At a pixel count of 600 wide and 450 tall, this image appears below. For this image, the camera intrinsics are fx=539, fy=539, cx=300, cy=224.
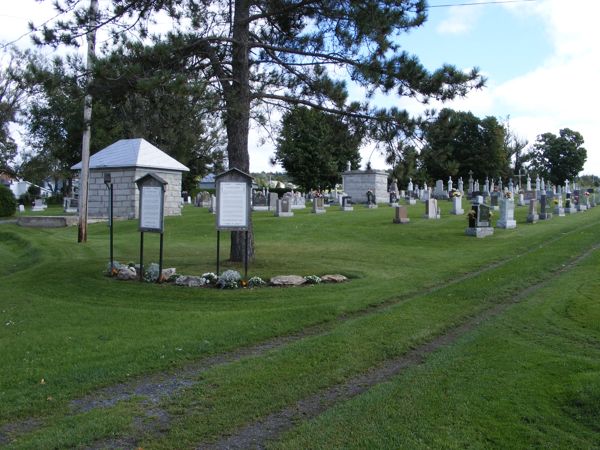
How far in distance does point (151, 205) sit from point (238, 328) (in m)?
4.70

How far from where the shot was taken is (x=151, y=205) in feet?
36.1

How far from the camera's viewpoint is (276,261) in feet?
43.4

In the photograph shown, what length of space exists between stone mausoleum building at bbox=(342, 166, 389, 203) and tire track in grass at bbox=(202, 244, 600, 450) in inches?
1298

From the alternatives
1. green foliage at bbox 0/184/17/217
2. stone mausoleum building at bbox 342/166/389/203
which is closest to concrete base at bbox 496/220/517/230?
stone mausoleum building at bbox 342/166/389/203

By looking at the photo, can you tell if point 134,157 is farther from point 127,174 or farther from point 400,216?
point 400,216

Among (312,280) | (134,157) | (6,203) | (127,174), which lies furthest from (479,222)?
(6,203)

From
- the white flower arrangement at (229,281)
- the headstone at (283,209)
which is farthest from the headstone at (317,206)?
the white flower arrangement at (229,281)

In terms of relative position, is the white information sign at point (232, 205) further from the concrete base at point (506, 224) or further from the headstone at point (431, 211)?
the headstone at point (431, 211)

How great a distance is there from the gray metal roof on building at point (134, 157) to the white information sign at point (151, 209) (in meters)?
19.6

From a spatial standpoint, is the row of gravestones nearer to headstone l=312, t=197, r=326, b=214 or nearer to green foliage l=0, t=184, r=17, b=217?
headstone l=312, t=197, r=326, b=214

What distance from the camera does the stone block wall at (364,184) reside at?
4019cm

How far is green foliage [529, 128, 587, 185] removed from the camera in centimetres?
7975

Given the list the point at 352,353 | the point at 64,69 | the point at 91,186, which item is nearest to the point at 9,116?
the point at 91,186

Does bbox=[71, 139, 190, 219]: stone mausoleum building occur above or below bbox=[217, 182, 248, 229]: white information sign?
above
